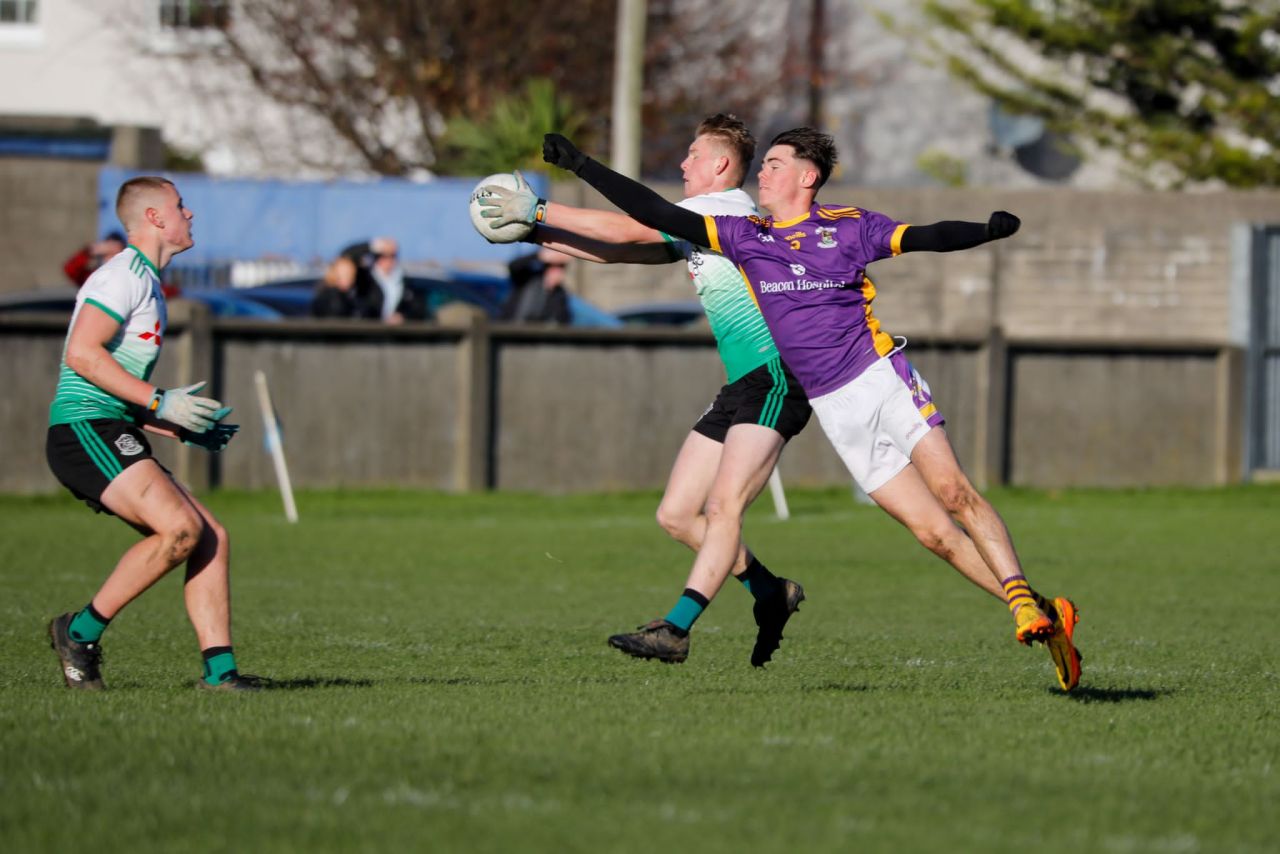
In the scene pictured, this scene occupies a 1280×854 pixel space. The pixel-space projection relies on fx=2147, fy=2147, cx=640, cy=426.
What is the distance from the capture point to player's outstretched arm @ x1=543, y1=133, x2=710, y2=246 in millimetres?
8047

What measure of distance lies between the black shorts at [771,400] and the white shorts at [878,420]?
0.52m

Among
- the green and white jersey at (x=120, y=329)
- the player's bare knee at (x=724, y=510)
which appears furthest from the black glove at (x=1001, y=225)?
the green and white jersey at (x=120, y=329)

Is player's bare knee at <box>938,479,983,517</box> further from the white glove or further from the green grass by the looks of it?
the white glove

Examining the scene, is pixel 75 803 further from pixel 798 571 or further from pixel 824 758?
pixel 798 571

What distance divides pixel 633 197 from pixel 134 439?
2.04m

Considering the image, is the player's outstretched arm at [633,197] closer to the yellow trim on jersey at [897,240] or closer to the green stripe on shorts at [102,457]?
the yellow trim on jersey at [897,240]

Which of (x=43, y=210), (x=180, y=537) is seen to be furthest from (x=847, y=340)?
(x=43, y=210)

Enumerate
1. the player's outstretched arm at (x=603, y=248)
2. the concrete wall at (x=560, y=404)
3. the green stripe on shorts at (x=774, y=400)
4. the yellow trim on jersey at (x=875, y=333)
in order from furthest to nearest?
the concrete wall at (x=560, y=404), the green stripe on shorts at (x=774, y=400), the player's outstretched arm at (x=603, y=248), the yellow trim on jersey at (x=875, y=333)

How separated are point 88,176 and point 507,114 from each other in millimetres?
5591

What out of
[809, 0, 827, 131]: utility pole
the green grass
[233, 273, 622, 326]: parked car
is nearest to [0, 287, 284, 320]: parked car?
[233, 273, 622, 326]: parked car

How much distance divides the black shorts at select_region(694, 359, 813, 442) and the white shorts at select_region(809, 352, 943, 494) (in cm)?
52

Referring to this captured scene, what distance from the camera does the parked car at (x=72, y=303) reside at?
67.6 ft

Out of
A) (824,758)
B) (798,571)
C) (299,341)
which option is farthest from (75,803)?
(299,341)

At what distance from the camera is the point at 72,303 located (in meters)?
20.5
